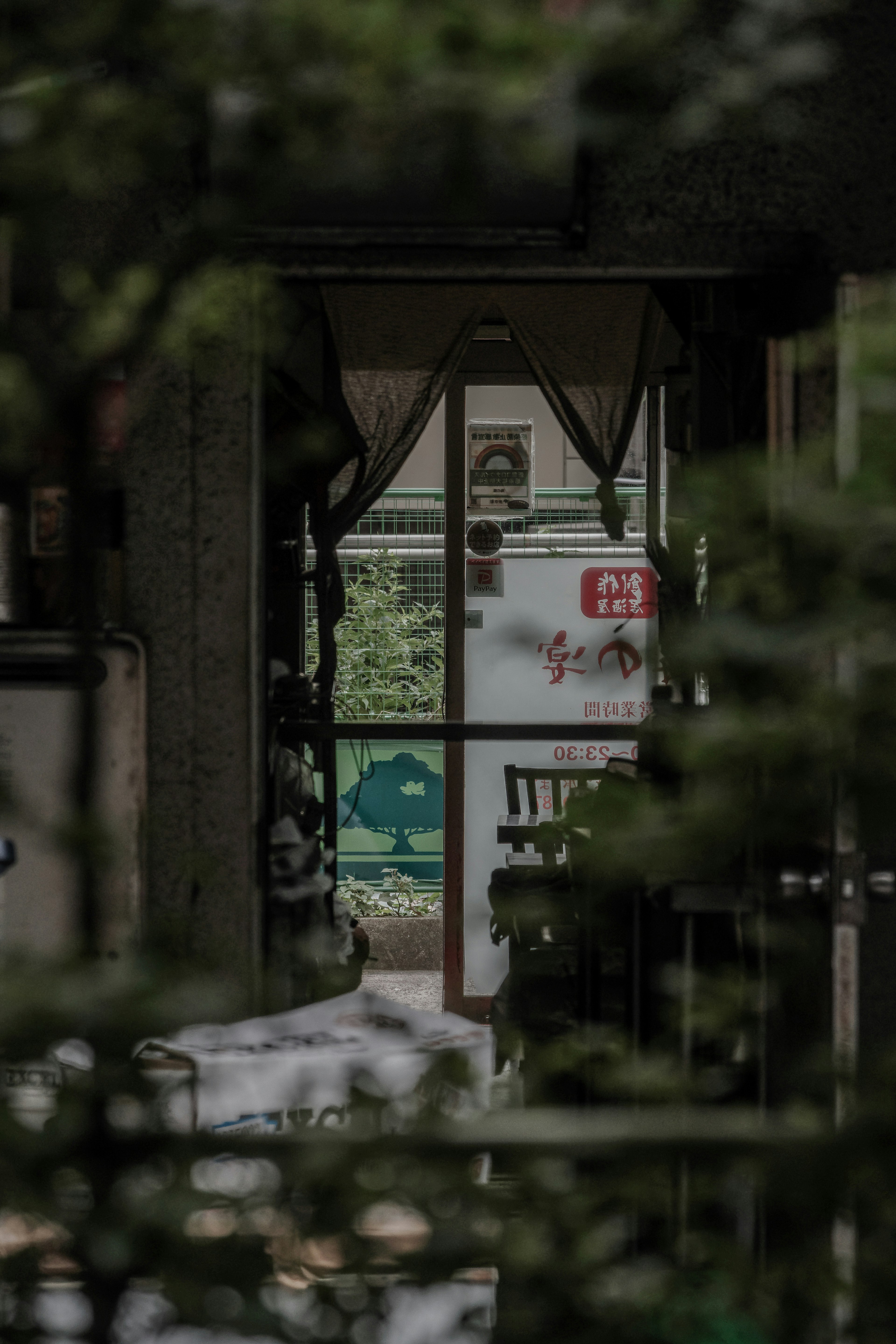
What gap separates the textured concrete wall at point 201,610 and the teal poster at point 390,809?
9.86ft

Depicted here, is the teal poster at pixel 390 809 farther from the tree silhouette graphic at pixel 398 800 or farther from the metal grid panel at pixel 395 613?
the metal grid panel at pixel 395 613

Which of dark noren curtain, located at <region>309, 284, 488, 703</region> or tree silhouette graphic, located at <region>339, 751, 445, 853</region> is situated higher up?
dark noren curtain, located at <region>309, 284, 488, 703</region>

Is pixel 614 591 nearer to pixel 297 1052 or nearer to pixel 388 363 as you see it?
pixel 388 363

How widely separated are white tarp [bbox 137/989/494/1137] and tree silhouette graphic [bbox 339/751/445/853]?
320 cm

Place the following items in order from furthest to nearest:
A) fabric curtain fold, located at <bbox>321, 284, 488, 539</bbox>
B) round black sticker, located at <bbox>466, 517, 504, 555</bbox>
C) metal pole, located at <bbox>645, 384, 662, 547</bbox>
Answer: round black sticker, located at <bbox>466, 517, 504, 555</bbox> < metal pole, located at <bbox>645, 384, 662, 547</bbox> < fabric curtain fold, located at <bbox>321, 284, 488, 539</bbox>

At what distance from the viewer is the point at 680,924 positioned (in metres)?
2.50

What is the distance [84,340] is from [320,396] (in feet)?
10.1

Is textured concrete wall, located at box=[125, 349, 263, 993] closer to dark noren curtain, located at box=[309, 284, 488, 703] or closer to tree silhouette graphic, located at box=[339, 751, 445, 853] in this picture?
dark noren curtain, located at box=[309, 284, 488, 703]

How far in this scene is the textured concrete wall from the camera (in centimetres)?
239

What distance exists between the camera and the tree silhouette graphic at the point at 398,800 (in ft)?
18.0

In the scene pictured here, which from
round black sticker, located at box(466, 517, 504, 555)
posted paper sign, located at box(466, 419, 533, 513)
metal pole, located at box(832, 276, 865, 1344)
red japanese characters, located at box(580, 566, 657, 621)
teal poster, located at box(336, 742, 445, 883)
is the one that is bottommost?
teal poster, located at box(336, 742, 445, 883)

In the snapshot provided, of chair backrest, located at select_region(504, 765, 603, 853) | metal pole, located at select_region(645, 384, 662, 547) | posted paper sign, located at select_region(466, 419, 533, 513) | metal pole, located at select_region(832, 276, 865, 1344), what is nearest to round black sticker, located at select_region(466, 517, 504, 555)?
posted paper sign, located at select_region(466, 419, 533, 513)

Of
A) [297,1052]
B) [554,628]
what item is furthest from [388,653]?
[297,1052]

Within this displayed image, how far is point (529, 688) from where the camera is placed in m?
5.05
